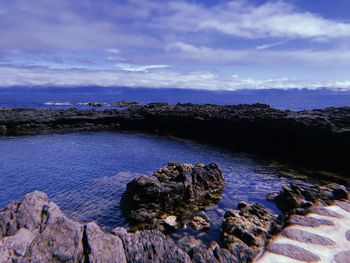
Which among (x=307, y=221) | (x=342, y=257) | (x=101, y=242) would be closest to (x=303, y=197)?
(x=307, y=221)

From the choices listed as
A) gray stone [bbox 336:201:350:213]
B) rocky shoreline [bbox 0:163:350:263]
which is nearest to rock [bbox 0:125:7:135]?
rocky shoreline [bbox 0:163:350:263]

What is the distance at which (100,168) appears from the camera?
1704 inches

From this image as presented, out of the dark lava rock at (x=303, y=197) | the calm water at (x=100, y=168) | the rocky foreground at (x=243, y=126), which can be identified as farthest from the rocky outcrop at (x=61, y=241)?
the rocky foreground at (x=243, y=126)

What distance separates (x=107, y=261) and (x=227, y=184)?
77.7ft

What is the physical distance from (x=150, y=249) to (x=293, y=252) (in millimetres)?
8384

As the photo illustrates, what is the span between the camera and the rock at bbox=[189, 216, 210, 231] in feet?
81.9

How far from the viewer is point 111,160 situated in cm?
4819

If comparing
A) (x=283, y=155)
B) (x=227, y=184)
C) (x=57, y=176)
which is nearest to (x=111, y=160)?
(x=57, y=176)

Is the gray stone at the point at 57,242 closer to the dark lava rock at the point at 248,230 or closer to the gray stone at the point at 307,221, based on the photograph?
the dark lava rock at the point at 248,230

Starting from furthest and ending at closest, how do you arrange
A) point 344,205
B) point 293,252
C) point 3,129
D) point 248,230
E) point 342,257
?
point 3,129
point 344,205
point 248,230
point 293,252
point 342,257

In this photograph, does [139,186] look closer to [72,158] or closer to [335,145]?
[72,158]

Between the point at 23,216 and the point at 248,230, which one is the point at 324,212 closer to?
the point at 248,230

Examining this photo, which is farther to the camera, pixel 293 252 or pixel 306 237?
pixel 306 237

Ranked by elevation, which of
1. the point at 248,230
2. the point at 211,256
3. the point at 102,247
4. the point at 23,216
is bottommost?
the point at 248,230
